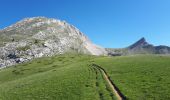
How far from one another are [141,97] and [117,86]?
9.38 metres

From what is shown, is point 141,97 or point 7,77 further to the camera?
point 7,77

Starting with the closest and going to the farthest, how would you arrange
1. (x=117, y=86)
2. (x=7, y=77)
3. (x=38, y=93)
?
(x=117, y=86)
(x=38, y=93)
(x=7, y=77)

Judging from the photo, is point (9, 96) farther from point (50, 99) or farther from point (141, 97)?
point (141, 97)

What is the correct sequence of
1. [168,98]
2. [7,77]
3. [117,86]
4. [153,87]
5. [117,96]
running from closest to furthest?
[168,98], [117,96], [153,87], [117,86], [7,77]

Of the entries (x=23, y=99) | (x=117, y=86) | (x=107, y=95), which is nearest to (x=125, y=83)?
(x=117, y=86)

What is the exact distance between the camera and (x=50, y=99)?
163 feet

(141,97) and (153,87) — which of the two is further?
(153,87)

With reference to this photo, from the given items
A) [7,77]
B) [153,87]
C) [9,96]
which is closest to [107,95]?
[153,87]

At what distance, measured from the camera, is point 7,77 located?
376 feet

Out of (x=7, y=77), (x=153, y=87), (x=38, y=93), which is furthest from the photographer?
(x=7, y=77)

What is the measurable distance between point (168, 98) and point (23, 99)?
26.9 meters

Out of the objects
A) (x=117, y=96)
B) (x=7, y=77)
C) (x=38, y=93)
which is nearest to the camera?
(x=117, y=96)

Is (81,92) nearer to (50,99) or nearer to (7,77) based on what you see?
(50,99)

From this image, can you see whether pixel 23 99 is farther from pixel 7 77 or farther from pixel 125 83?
pixel 7 77
